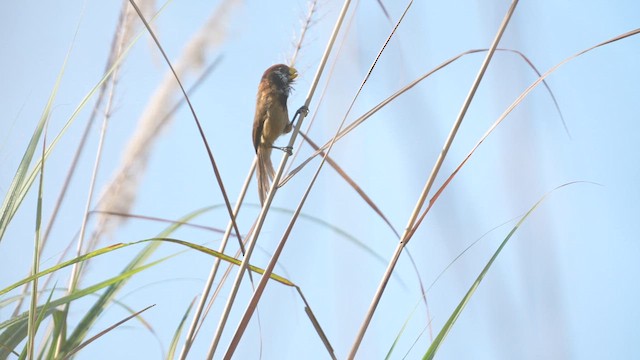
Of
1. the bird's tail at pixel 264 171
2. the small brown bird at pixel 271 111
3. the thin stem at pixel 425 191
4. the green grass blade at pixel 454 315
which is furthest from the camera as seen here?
the small brown bird at pixel 271 111

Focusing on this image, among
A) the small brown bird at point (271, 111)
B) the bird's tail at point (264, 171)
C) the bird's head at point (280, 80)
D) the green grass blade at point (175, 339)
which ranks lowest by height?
the green grass blade at point (175, 339)

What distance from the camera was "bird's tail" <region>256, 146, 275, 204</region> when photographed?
1902 mm

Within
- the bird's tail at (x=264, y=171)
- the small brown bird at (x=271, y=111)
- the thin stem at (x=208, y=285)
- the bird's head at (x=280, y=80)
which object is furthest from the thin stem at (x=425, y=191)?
the bird's head at (x=280, y=80)

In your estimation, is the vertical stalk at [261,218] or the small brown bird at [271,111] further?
the small brown bird at [271,111]

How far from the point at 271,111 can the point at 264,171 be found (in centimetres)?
31

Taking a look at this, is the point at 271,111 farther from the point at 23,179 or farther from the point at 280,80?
the point at 23,179

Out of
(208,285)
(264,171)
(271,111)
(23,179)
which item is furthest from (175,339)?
(271,111)

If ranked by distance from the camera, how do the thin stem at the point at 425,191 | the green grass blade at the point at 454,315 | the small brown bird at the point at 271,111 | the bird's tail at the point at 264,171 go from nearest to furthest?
the green grass blade at the point at 454,315 → the thin stem at the point at 425,191 → the bird's tail at the point at 264,171 → the small brown bird at the point at 271,111

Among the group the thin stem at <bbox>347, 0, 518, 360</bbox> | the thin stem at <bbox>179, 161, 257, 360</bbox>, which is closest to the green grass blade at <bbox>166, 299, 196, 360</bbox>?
the thin stem at <bbox>179, 161, 257, 360</bbox>

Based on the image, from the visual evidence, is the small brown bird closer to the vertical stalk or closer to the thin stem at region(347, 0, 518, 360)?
the vertical stalk

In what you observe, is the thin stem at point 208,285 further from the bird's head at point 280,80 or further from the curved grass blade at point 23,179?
the bird's head at point 280,80

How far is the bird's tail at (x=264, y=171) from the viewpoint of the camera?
74.9 inches

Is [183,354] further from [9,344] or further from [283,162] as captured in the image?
[283,162]

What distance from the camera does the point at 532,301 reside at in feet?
2.27
